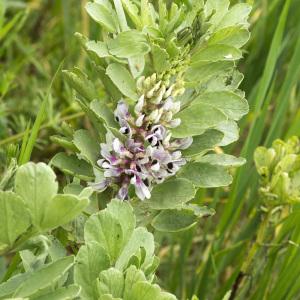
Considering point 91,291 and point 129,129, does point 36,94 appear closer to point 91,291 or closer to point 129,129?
point 129,129

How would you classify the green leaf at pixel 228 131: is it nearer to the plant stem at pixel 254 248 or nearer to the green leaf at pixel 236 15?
the green leaf at pixel 236 15

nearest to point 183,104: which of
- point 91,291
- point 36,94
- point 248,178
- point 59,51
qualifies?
point 91,291

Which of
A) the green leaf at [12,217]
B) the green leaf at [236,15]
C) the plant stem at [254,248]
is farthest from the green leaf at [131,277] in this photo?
the plant stem at [254,248]

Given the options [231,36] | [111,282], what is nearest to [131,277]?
[111,282]

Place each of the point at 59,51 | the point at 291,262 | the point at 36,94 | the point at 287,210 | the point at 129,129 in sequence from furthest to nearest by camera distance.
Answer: the point at 59,51
the point at 36,94
the point at 287,210
the point at 291,262
the point at 129,129

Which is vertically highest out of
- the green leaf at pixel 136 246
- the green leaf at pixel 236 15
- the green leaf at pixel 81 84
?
the green leaf at pixel 236 15

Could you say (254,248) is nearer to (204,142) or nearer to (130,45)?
(204,142)
